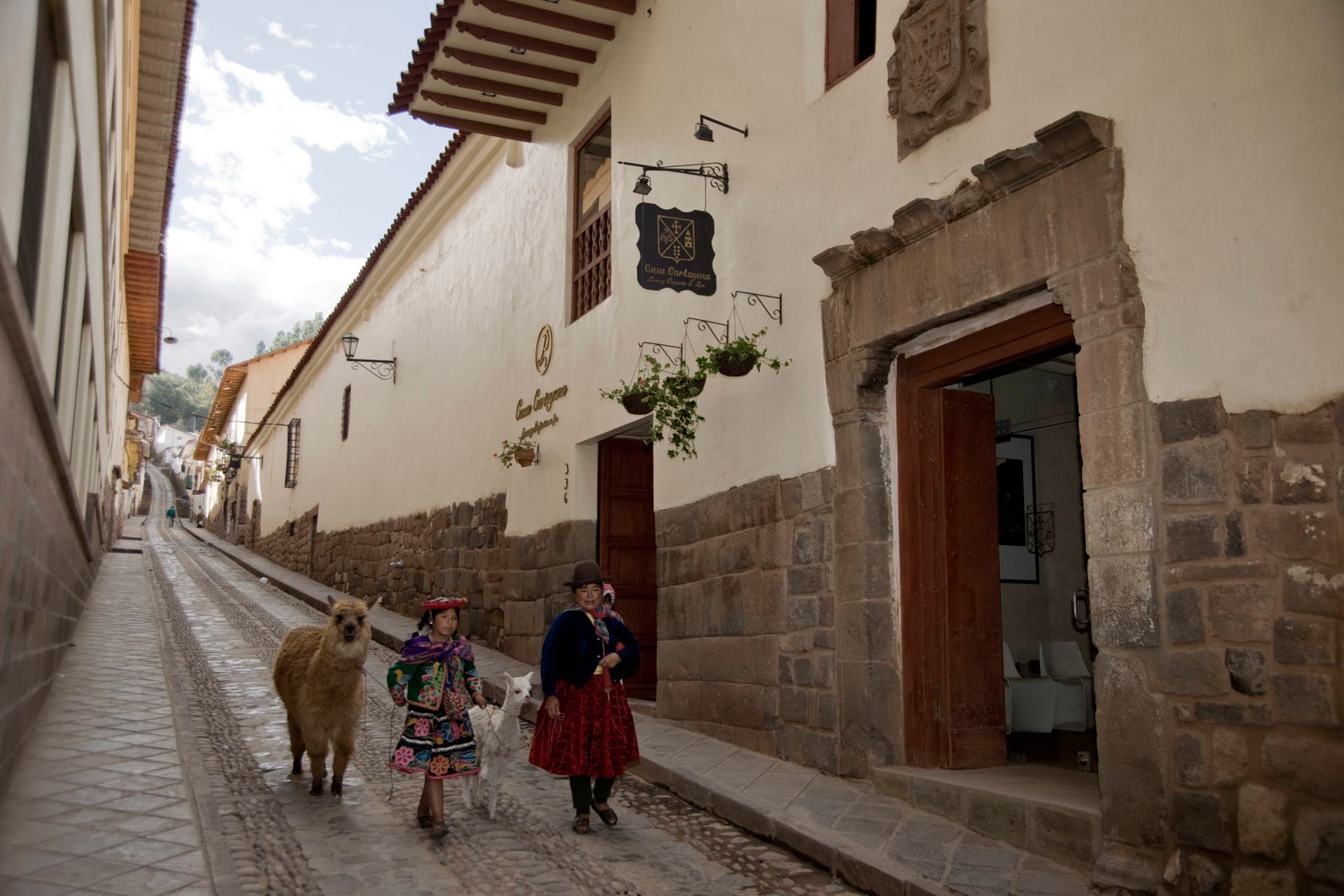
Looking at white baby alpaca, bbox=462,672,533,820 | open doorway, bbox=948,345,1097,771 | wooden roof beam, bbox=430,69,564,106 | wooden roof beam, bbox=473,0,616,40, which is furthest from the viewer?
wooden roof beam, bbox=430,69,564,106

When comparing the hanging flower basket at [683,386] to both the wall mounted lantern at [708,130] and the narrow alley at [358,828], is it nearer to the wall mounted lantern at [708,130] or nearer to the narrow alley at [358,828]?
the wall mounted lantern at [708,130]

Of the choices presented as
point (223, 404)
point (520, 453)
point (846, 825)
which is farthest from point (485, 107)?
point (223, 404)

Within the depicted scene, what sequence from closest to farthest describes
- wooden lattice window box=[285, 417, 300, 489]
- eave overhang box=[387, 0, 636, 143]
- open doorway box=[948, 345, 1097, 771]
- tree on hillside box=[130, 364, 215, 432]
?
open doorway box=[948, 345, 1097, 771]
eave overhang box=[387, 0, 636, 143]
wooden lattice window box=[285, 417, 300, 489]
tree on hillside box=[130, 364, 215, 432]

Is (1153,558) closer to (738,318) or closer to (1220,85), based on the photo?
(1220,85)

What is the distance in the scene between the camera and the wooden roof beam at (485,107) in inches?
423

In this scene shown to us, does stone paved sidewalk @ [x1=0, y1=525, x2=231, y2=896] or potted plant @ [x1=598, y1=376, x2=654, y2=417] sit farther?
potted plant @ [x1=598, y1=376, x2=654, y2=417]

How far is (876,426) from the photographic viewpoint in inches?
235

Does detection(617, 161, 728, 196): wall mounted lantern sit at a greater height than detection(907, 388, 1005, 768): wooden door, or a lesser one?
greater

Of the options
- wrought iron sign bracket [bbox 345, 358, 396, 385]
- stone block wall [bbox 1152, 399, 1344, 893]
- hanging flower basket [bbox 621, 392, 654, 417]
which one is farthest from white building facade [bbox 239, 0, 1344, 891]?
wrought iron sign bracket [bbox 345, 358, 396, 385]

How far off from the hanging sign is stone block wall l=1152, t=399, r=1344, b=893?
370cm

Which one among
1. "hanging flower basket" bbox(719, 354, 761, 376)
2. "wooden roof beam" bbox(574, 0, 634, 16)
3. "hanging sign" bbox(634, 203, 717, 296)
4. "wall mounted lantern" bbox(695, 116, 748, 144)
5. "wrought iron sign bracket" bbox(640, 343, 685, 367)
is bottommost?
"hanging flower basket" bbox(719, 354, 761, 376)

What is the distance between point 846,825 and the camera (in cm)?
494

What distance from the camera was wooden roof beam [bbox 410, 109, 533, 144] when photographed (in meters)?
11.1

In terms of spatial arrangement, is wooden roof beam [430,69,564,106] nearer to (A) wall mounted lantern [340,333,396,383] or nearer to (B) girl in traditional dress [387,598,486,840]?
(B) girl in traditional dress [387,598,486,840]
